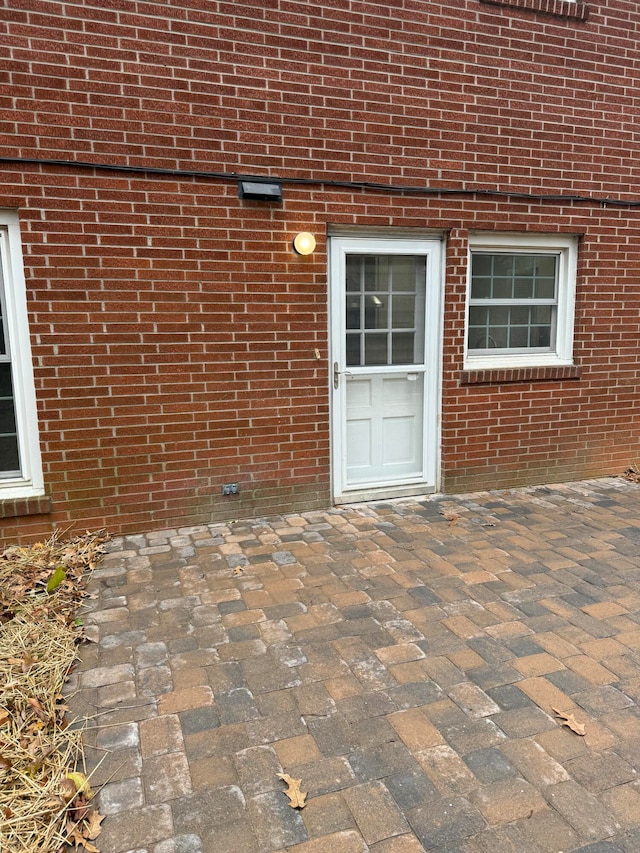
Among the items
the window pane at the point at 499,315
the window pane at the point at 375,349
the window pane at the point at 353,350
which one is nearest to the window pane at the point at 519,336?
the window pane at the point at 499,315

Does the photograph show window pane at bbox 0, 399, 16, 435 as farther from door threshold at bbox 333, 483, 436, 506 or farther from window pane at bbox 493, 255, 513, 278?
window pane at bbox 493, 255, 513, 278

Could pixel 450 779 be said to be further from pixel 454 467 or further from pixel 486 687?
pixel 454 467

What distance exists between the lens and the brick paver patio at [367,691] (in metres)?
1.79

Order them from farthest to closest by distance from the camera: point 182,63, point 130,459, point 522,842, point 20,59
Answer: point 130,459
point 182,63
point 20,59
point 522,842

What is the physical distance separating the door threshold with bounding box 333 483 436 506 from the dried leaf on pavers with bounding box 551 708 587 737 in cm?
265

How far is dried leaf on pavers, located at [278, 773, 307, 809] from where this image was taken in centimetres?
184

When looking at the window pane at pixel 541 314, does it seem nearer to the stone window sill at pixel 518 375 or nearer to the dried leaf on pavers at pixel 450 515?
the stone window sill at pixel 518 375

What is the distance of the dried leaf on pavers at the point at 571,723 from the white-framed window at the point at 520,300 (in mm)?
3195

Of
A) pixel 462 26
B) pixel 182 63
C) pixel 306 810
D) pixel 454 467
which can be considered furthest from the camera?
pixel 454 467

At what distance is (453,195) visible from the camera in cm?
459

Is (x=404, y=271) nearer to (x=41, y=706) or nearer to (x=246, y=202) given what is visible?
(x=246, y=202)

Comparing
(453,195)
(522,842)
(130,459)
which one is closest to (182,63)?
(453,195)

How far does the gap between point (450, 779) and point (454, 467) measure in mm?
3248

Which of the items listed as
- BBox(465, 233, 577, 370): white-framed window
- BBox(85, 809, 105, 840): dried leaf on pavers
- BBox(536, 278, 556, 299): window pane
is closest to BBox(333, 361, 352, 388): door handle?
BBox(465, 233, 577, 370): white-framed window
